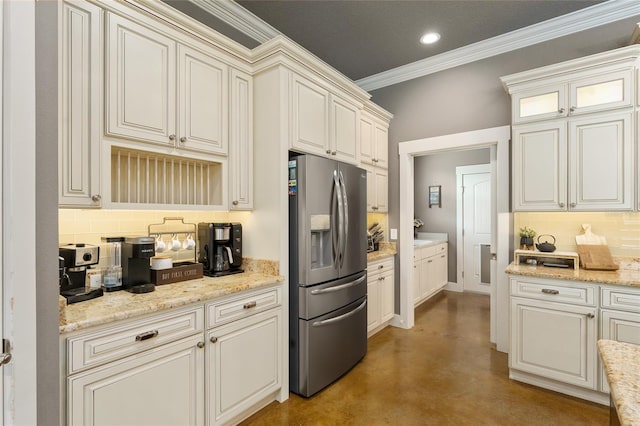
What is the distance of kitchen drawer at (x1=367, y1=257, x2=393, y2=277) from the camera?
3.32m

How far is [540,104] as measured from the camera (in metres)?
2.70

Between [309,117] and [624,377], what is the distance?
7.42 feet

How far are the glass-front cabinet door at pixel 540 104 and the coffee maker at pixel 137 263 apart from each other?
310cm

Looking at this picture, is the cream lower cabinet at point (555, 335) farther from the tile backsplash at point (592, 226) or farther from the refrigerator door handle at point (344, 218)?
the refrigerator door handle at point (344, 218)

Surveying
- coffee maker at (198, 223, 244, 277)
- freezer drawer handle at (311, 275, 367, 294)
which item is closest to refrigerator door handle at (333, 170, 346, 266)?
freezer drawer handle at (311, 275, 367, 294)

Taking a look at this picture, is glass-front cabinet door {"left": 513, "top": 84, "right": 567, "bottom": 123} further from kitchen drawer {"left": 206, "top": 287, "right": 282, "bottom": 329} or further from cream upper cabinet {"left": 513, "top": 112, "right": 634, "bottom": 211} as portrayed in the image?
kitchen drawer {"left": 206, "top": 287, "right": 282, "bottom": 329}

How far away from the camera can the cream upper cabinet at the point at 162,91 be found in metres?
1.70

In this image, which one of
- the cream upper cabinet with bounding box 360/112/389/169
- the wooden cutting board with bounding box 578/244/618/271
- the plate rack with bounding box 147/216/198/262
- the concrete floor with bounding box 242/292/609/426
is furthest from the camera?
the cream upper cabinet with bounding box 360/112/389/169

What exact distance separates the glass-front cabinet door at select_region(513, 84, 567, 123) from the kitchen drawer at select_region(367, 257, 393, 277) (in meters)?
1.89

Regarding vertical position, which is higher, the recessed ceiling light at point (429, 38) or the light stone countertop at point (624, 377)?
the recessed ceiling light at point (429, 38)

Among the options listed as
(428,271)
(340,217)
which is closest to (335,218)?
(340,217)

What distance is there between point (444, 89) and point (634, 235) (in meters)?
2.17

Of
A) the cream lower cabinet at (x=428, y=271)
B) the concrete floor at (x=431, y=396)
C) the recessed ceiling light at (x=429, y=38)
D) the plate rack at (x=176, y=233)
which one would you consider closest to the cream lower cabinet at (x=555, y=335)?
the concrete floor at (x=431, y=396)

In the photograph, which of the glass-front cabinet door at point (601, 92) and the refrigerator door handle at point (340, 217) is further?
the refrigerator door handle at point (340, 217)
